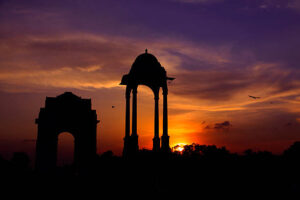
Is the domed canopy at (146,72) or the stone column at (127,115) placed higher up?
the domed canopy at (146,72)

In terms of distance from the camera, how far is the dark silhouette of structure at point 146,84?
32375 millimetres

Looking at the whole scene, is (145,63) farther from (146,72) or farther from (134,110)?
(134,110)

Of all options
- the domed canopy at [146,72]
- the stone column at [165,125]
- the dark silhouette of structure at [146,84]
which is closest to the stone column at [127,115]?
the dark silhouette of structure at [146,84]

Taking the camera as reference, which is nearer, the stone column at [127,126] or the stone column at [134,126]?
the stone column at [134,126]

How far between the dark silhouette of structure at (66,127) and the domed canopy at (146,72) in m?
5.74

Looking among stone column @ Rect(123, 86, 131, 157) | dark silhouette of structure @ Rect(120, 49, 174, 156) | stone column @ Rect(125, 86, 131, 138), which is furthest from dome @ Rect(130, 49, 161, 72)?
stone column @ Rect(123, 86, 131, 157)

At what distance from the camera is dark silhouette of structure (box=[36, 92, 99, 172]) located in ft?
108

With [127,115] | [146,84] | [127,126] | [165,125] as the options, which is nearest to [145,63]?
[146,84]

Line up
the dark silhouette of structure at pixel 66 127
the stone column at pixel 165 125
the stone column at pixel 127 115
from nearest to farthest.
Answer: the stone column at pixel 165 125 → the dark silhouette of structure at pixel 66 127 → the stone column at pixel 127 115

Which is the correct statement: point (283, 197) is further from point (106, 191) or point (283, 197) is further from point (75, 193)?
point (75, 193)

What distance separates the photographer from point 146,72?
3247 cm

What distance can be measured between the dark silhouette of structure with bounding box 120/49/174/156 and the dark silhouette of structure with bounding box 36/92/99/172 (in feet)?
13.2

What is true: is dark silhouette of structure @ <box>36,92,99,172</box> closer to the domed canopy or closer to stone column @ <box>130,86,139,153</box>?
stone column @ <box>130,86,139,153</box>

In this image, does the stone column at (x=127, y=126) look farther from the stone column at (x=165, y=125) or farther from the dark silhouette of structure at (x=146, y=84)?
the stone column at (x=165, y=125)
